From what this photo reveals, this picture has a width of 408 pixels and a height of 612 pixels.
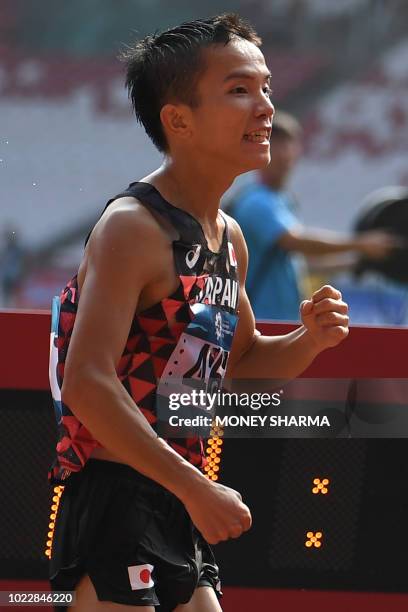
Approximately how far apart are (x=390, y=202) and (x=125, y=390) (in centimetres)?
885

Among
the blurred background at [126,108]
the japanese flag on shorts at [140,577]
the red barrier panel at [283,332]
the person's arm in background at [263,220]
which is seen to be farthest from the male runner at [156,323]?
the blurred background at [126,108]

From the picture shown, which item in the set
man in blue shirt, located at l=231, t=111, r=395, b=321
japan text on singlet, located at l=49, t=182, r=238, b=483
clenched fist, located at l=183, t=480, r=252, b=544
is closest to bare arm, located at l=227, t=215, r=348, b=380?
japan text on singlet, located at l=49, t=182, r=238, b=483

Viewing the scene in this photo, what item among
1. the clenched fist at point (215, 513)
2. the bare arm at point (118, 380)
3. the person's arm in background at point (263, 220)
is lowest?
the clenched fist at point (215, 513)

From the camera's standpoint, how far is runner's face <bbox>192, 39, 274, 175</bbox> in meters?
2.42

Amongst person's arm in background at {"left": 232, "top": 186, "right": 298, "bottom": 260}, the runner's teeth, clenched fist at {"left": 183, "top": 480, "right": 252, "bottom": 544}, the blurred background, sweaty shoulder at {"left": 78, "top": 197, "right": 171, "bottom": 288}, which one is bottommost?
clenched fist at {"left": 183, "top": 480, "right": 252, "bottom": 544}

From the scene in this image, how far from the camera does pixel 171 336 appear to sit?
2.35 m

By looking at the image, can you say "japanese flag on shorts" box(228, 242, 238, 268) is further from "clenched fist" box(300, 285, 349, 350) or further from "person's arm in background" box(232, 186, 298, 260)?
"person's arm in background" box(232, 186, 298, 260)

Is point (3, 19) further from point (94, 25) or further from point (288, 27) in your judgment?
point (288, 27)

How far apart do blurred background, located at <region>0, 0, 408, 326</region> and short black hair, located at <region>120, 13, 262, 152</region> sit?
8.21 meters

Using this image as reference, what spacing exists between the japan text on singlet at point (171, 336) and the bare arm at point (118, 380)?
0.26 ft

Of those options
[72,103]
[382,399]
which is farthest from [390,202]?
[382,399]

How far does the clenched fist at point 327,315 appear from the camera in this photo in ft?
8.16

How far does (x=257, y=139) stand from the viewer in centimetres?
243

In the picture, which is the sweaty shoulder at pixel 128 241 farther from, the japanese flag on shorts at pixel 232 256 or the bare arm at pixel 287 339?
the bare arm at pixel 287 339
